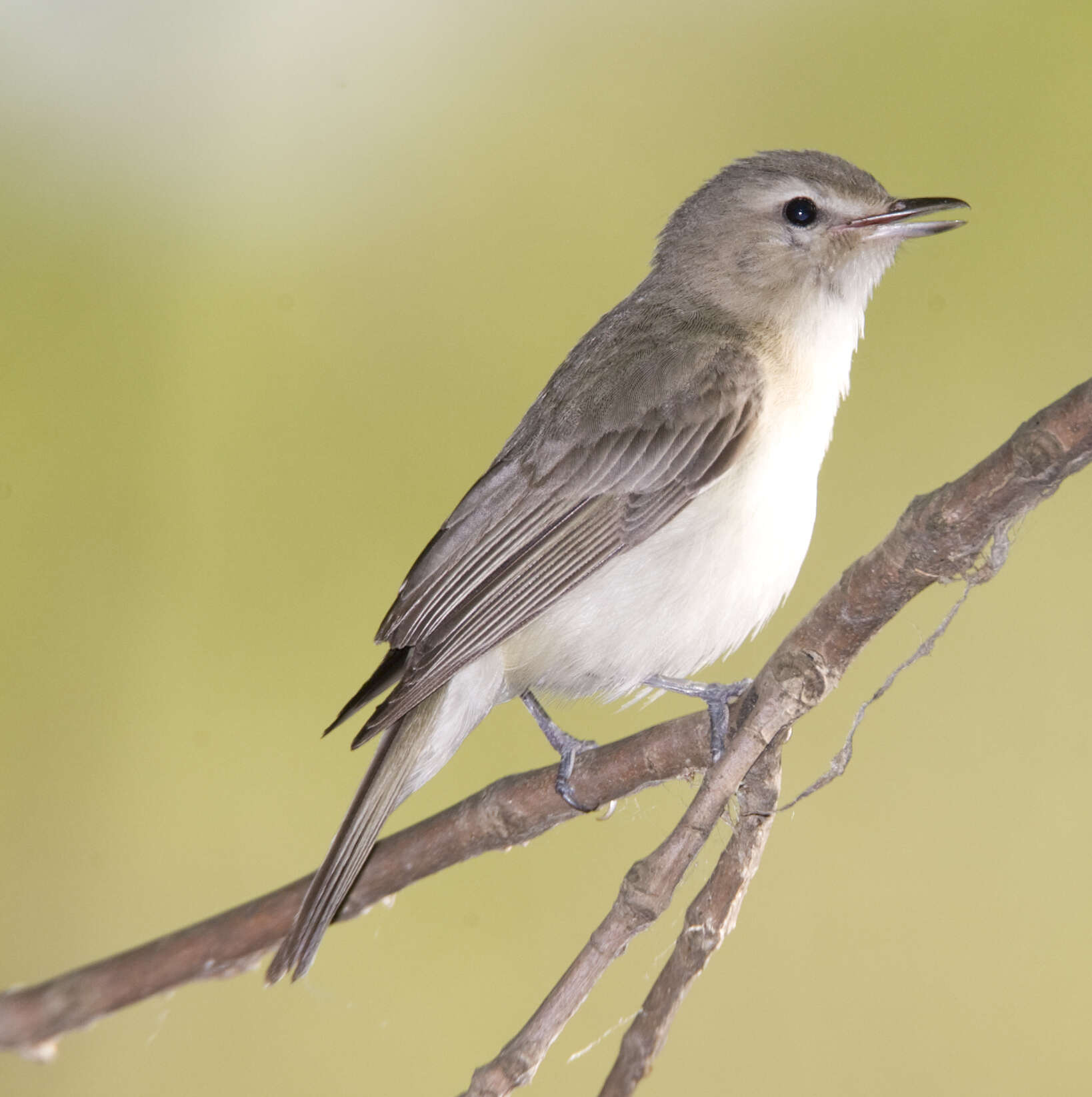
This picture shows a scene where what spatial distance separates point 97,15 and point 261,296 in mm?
560

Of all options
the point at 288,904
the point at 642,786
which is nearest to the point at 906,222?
the point at 642,786

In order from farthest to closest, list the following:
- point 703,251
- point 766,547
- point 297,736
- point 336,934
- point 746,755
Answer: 1. point 297,736
2. point 336,934
3. point 703,251
4. point 766,547
5. point 746,755

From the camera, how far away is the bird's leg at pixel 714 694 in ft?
4.17

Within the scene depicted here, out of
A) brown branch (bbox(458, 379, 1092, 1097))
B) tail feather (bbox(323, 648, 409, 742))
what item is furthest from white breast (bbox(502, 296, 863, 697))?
brown branch (bbox(458, 379, 1092, 1097))

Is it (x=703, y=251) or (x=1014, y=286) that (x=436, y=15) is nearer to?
(x=703, y=251)

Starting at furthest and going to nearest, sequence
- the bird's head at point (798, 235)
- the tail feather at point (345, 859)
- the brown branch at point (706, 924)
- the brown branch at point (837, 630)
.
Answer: the bird's head at point (798, 235), the tail feather at point (345, 859), the brown branch at point (706, 924), the brown branch at point (837, 630)

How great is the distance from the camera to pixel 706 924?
1.19 metres

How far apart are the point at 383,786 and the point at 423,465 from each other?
0.72m

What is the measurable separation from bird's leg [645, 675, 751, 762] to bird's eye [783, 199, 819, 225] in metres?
0.65

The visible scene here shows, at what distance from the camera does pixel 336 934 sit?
6.04 feet

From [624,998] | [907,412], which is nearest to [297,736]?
[624,998]

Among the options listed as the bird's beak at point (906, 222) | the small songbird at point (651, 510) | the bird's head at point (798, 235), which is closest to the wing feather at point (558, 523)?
the small songbird at point (651, 510)

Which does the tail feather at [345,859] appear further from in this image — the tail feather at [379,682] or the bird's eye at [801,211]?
the bird's eye at [801,211]

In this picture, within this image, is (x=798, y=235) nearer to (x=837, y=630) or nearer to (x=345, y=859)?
(x=837, y=630)
